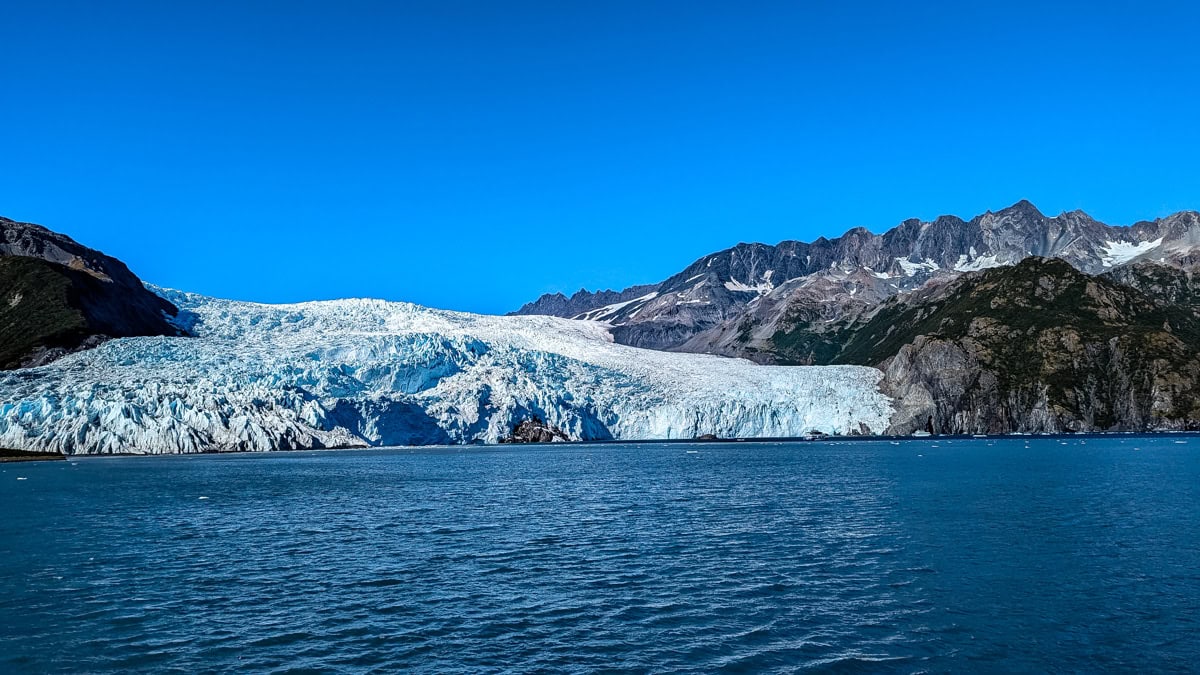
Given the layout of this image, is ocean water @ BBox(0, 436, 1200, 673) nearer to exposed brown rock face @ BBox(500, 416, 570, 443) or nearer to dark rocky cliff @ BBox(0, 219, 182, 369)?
exposed brown rock face @ BBox(500, 416, 570, 443)

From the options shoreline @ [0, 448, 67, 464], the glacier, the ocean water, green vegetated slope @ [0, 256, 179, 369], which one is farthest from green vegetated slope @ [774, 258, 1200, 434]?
shoreline @ [0, 448, 67, 464]

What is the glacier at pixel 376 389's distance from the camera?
88562 mm

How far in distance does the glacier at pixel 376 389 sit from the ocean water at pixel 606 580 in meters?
42.0

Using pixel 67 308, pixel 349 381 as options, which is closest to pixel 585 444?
pixel 349 381

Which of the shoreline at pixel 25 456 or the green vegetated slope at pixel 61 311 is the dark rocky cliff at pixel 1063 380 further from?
the shoreline at pixel 25 456

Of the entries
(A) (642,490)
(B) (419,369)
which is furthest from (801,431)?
(A) (642,490)

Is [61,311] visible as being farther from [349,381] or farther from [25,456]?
[349,381]

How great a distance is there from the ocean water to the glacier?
42044 millimetres

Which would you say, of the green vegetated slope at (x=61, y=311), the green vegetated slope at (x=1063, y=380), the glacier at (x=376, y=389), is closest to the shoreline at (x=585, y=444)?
the glacier at (x=376, y=389)

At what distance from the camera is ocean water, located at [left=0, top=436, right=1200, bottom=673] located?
1769cm

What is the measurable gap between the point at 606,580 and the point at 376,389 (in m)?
82.6

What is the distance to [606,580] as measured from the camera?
2453 cm

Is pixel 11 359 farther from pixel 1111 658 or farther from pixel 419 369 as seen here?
pixel 1111 658

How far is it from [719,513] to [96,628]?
25.7 meters
